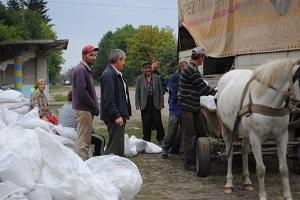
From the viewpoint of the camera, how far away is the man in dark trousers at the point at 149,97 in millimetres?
11398

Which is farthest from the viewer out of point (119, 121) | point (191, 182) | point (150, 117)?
point (150, 117)

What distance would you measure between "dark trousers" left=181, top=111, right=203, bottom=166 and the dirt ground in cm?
33

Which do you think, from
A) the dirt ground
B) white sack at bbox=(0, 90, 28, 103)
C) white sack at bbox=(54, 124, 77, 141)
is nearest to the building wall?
white sack at bbox=(0, 90, 28, 103)

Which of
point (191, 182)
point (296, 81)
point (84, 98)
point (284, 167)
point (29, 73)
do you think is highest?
point (29, 73)

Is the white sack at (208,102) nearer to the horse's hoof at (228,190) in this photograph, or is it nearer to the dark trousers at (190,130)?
the dark trousers at (190,130)

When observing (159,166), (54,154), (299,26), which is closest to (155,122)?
(159,166)

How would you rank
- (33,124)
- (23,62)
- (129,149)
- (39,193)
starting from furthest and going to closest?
1. (23,62)
2. (129,149)
3. (33,124)
4. (39,193)

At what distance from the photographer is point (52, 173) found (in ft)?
16.6

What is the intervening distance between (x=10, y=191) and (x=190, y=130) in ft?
14.1

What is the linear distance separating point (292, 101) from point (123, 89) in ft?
7.43

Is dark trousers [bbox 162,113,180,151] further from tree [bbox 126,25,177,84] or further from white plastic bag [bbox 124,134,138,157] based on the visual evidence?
tree [bbox 126,25,177,84]

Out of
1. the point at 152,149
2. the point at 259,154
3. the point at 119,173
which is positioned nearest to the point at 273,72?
the point at 259,154

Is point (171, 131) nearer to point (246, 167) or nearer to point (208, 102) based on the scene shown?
point (208, 102)

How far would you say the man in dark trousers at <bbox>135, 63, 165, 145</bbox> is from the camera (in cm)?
1140
